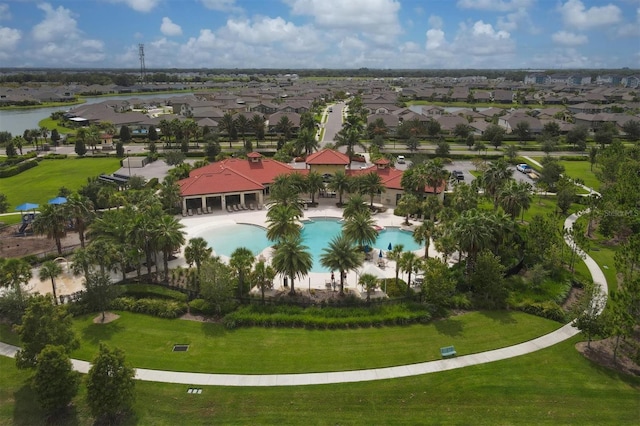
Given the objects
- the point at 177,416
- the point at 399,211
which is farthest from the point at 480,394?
the point at 399,211

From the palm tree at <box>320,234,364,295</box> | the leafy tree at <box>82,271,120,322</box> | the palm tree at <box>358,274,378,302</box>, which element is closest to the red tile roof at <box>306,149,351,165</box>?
the palm tree at <box>320,234,364,295</box>

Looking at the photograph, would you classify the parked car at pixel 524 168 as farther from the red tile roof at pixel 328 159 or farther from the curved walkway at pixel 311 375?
the curved walkway at pixel 311 375

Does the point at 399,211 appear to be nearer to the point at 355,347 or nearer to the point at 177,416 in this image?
the point at 355,347

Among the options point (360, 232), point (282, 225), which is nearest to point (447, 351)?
point (360, 232)

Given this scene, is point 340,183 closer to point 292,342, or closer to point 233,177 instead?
point 233,177

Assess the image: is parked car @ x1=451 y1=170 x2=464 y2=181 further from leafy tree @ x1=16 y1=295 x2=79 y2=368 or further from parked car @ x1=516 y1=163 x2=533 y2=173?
leafy tree @ x1=16 y1=295 x2=79 y2=368
